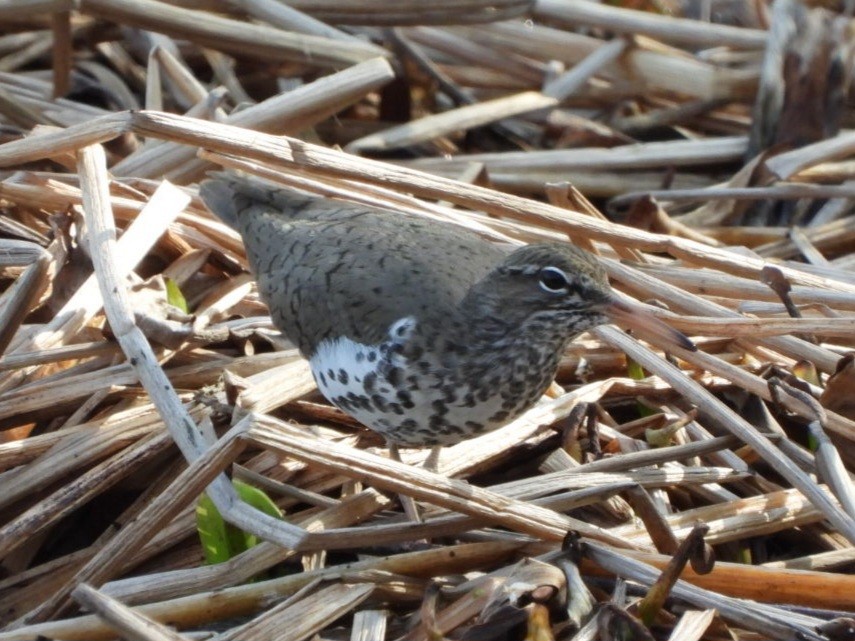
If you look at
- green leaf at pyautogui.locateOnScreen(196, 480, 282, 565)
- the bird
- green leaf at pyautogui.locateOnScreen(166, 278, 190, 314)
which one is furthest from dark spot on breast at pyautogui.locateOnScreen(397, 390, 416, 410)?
green leaf at pyautogui.locateOnScreen(166, 278, 190, 314)

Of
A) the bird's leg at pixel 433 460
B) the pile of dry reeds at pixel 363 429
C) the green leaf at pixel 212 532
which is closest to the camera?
the pile of dry reeds at pixel 363 429

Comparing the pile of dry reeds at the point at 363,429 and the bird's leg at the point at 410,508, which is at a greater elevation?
the pile of dry reeds at the point at 363,429

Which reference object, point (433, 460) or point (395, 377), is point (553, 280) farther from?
point (433, 460)

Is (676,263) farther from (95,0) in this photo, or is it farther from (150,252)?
(95,0)

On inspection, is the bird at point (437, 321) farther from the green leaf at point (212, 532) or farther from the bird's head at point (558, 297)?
the green leaf at point (212, 532)

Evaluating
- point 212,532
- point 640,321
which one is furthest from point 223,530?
point 640,321

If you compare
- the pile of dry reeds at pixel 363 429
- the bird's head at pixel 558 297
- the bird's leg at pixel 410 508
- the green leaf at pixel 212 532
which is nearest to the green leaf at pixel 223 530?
the green leaf at pixel 212 532

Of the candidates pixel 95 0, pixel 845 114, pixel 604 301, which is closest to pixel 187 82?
pixel 95 0
